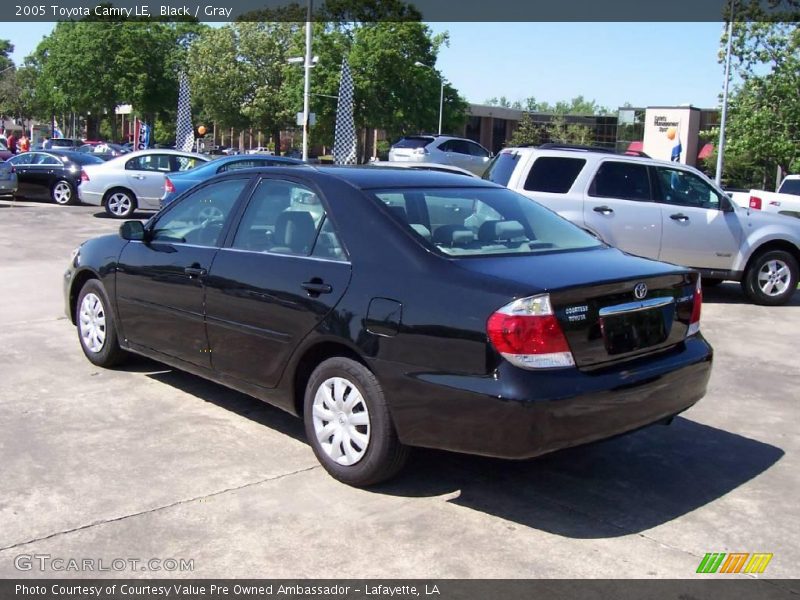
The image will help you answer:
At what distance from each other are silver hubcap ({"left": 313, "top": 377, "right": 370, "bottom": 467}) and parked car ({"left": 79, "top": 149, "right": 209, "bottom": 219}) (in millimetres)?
15500

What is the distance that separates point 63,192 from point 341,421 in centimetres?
1974

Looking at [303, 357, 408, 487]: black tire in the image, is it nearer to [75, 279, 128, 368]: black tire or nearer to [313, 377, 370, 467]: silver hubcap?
[313, 377, 370, 467]: silver hubcap

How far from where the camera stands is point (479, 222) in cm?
481

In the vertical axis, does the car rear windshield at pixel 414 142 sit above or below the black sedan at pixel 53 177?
above

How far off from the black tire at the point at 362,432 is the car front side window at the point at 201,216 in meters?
1.36

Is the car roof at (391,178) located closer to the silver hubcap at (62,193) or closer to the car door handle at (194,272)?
the car door handle at (194,272)

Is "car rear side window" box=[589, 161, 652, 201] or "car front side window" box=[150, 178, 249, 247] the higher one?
"car rear side window" box=[589, 161, 652, 201]

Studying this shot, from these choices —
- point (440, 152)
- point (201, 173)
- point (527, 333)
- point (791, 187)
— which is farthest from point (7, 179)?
point (527, 333)

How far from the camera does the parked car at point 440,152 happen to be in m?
26.0

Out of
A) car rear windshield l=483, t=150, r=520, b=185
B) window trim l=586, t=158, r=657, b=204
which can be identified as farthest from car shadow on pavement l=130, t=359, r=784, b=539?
car rear windshield l=483, t=150, r=520, b=185

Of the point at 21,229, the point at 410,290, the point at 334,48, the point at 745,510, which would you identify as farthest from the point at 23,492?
the point at 334,48

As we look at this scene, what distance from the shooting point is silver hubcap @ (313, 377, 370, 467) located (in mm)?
4285

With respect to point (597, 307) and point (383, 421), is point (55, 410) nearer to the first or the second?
point (383, 421)

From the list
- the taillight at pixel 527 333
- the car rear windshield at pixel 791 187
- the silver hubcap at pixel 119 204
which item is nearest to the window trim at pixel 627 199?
the taillight at pixel 527 333
